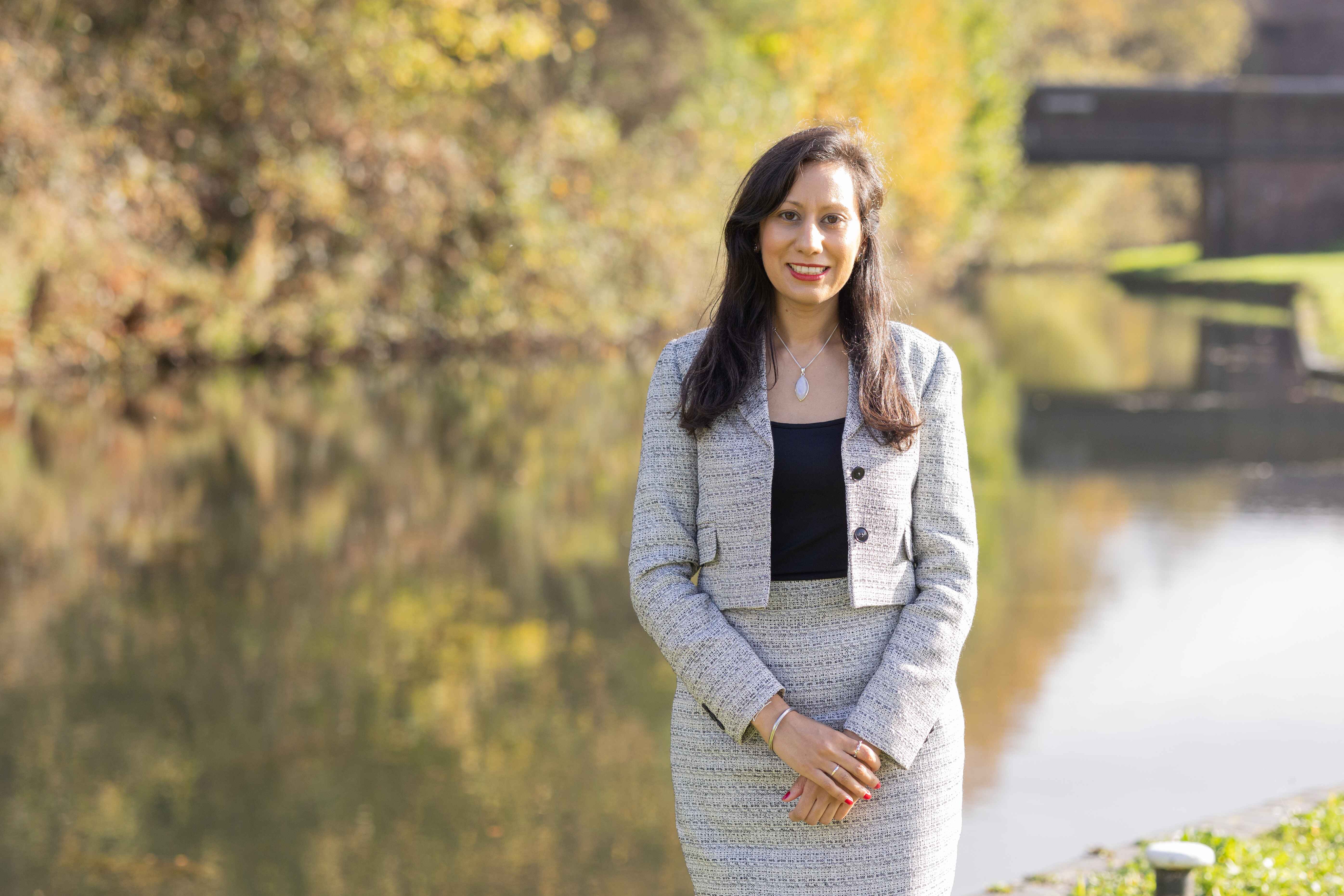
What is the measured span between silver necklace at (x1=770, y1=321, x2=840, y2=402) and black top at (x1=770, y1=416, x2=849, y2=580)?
0.32 feet

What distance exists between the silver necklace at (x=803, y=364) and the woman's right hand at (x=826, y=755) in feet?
1.93

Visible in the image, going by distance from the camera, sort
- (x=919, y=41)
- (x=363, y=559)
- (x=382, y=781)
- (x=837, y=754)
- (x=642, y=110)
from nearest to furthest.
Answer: (x=837, y=754) < (x=382, y=781) < (x=363, y=559) < (x=642, y=110) < (x=919, y=41)

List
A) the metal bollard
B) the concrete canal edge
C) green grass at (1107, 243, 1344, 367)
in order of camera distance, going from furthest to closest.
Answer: green grass at (1107, 243, 1344, 367) < the concrete canal edge < the metal bollard

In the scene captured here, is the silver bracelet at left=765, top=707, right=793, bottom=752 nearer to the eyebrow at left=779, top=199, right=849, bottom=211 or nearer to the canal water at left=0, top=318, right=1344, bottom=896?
the eyebrow at left=779, top=199, right=849, bottom=211

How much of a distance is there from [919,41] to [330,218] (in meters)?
23.2

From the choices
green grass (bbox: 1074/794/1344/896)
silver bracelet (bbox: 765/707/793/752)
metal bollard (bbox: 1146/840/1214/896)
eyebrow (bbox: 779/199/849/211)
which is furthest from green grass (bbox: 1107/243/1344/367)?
silver bracelet (bbox: 765/707/793/752)

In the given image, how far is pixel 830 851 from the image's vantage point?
2.72 meters

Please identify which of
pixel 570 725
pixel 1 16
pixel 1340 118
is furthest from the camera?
pixel 1340 118

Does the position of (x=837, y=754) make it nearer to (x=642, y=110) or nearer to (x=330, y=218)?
(x=330, y=218)

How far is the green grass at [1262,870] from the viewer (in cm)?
431

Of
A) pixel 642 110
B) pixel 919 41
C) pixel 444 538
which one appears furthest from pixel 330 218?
pixel 919 41

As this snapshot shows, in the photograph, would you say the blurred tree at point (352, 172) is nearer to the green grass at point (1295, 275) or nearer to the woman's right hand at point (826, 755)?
the green grass at point (1295, 275)

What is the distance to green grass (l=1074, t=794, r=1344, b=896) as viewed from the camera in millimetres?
4309

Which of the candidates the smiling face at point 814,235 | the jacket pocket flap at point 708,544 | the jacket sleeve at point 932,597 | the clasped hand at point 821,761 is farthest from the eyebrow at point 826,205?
the clasped hand at point 821,761
